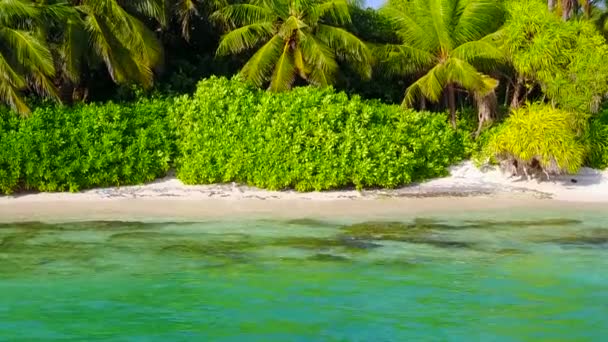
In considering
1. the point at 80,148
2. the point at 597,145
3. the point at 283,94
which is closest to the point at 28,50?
the point at 80,148

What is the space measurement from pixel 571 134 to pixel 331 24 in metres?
6.63

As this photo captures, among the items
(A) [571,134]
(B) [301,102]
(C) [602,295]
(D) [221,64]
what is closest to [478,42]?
(A) [571,134]

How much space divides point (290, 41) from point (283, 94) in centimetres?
181

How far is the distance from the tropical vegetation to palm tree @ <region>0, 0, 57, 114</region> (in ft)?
0.12

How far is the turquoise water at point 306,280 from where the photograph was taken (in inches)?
303

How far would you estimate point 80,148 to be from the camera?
642 inches

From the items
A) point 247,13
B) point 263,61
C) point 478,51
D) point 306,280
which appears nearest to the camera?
point 306,280

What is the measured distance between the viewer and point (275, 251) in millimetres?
11305

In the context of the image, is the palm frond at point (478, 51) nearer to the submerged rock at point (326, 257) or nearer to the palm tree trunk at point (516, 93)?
the palm tree trunk at point (516, 93)

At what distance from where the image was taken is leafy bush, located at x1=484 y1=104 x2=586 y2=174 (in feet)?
54.1

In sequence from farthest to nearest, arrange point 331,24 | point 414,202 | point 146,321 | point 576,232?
point 331,24, point 414,202, point 576,232, point 146,321

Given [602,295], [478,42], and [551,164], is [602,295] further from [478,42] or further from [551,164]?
[478,42]

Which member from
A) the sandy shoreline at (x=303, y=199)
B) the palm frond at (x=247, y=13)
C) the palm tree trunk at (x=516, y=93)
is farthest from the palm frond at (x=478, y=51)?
the palm frond at (x=247, y=13)

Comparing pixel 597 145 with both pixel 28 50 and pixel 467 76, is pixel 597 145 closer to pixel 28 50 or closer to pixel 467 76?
pixel 467 76
